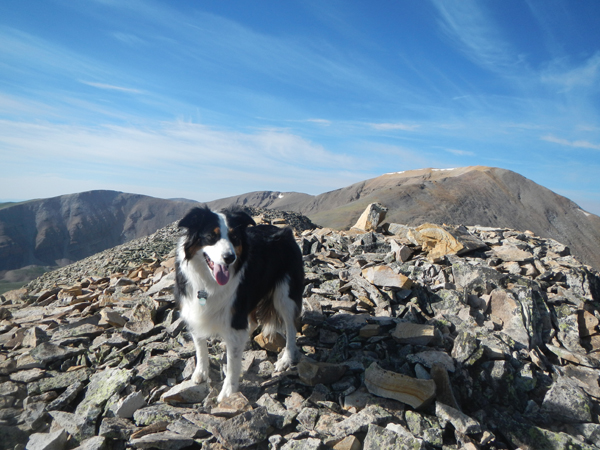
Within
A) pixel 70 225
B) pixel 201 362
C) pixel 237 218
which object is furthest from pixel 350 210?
pixel 70 225

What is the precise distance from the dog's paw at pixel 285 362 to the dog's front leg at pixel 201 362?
0.98 m

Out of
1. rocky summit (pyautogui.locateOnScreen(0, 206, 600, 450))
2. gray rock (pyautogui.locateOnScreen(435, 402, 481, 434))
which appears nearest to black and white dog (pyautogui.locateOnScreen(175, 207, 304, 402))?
rocky summit (pyautogui.locateOnScreen(0, 206, 600, 450))

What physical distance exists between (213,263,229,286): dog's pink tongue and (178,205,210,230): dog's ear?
524 mm

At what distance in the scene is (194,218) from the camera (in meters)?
3.85

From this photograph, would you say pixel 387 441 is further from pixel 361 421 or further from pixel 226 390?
pixel 226 390

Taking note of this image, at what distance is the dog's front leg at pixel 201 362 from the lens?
4.40m

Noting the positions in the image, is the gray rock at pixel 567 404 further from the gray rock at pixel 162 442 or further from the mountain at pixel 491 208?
the mountain at pixel 491 208

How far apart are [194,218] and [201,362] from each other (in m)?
1.96

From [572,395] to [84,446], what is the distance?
19.1 feet

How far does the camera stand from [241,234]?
413cm

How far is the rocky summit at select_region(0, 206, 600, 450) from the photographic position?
3717 millimetres

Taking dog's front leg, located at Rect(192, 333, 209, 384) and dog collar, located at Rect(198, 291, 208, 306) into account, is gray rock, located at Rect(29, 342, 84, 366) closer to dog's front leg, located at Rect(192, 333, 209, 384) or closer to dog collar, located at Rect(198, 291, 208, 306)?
dog's front leg, located at Rect(192, 333, 209, 384)

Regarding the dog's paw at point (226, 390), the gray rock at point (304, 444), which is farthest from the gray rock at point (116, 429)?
the gray rock at point (304, 444)

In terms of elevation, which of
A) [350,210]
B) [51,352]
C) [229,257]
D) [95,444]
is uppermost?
[350,210]
